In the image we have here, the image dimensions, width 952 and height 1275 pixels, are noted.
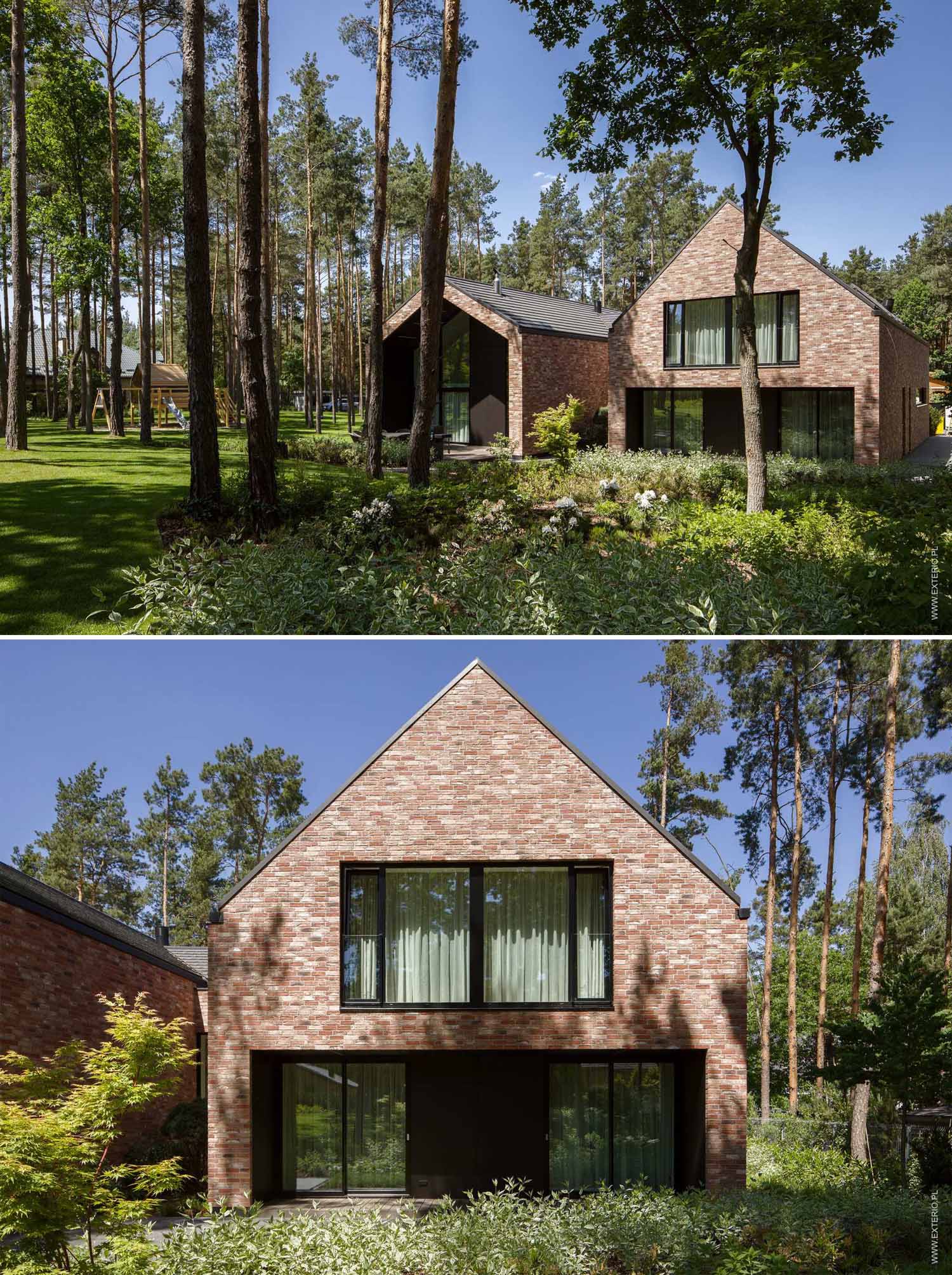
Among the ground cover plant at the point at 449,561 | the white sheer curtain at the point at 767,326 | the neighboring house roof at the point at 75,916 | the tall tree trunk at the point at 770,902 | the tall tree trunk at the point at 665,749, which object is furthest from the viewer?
the tall tree trunk at the point at 665,749

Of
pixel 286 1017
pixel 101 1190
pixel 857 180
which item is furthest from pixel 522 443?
pixel 101 1190

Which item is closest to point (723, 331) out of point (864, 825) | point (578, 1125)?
point (864, 825)

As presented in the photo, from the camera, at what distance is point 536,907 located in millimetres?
11148

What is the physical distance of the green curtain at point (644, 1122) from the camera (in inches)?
445

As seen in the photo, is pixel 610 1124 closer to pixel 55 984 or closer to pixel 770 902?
pixel 55 984

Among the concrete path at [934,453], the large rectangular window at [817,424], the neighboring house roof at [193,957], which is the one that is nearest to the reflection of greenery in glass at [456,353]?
the large rectangular window at [817,424]

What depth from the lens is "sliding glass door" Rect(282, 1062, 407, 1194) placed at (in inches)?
448

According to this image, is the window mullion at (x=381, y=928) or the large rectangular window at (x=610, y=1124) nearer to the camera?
the window mullion at (x=381, y=928)

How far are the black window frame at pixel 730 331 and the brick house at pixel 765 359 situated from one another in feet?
0.08

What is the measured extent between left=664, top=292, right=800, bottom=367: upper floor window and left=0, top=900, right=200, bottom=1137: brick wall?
1913cm

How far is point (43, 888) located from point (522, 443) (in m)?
16.7

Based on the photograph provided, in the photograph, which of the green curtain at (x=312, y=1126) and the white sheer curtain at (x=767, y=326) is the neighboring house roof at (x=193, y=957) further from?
the white sheer curtain at (x=767, y=326)

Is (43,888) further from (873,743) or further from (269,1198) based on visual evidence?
(873,743)

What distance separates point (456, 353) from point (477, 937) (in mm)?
21917
